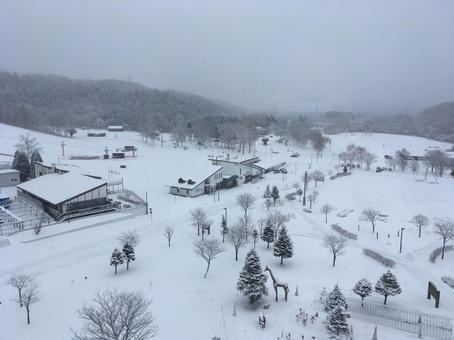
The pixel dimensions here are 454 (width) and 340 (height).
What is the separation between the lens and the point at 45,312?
45.6ft

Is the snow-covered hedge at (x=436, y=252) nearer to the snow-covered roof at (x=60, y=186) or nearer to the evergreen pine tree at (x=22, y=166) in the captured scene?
the snow-covered roof at (x=60, y=186)

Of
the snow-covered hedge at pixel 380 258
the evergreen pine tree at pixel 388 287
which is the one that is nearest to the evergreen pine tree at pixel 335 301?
the evergreen pine tree at pixel 388 287

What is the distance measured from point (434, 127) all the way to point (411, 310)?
117363 mm

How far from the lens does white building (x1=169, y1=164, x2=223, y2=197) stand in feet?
110

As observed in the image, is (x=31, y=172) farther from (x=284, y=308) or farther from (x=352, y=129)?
(x=352, y=129)

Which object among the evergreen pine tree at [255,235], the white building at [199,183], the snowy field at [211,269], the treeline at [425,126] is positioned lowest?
the snowy field at [211,269]

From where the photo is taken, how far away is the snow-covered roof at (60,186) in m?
25.2

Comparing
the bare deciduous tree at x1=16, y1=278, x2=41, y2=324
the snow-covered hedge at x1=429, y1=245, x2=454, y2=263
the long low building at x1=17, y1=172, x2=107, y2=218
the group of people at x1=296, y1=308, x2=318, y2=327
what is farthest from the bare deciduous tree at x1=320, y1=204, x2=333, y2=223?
the bare deciduous tree at x1=16, y1=278, x2=41, y2=324

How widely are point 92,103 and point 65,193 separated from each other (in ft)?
332

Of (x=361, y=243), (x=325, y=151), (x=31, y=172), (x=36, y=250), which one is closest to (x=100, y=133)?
(x=31, y=172)

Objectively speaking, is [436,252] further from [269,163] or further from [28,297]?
[269,163]

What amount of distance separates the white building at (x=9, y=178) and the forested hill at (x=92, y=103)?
148ft

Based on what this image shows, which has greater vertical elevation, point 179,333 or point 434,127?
point 434,127

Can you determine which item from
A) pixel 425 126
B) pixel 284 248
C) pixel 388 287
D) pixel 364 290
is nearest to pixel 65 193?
pixel 284 248
